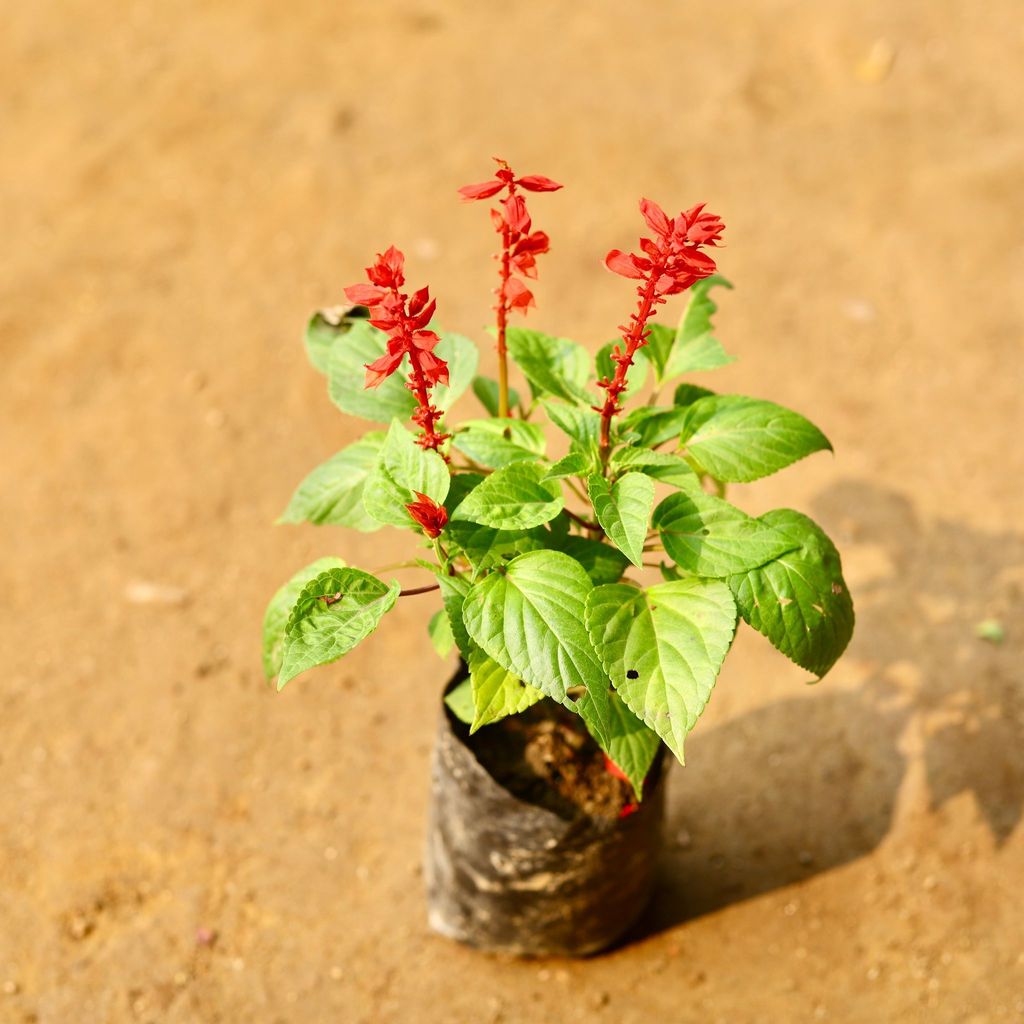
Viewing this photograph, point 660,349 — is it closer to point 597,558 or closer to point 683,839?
point 597,558

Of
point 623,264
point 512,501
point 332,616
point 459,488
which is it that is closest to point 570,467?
point 512,501

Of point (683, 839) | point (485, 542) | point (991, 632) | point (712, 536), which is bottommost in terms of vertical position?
point (991, 632)

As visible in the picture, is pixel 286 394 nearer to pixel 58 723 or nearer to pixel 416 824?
pixel 58 723

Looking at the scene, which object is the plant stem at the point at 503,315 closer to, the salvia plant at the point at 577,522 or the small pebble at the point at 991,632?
the salvia plant at the point at 577,522

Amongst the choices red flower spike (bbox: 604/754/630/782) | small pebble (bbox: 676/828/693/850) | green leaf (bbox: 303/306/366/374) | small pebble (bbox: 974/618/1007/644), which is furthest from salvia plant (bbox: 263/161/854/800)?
small pebble (bbox: 974/618/1007/644)

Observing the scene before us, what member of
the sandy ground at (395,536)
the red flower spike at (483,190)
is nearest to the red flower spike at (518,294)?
the red flower spike at (483,190)

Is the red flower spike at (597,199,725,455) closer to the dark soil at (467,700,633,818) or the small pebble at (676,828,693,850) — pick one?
the dark soil at (467,700,633,818)

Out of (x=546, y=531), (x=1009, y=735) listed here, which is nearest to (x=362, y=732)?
(x=546, y=531)
